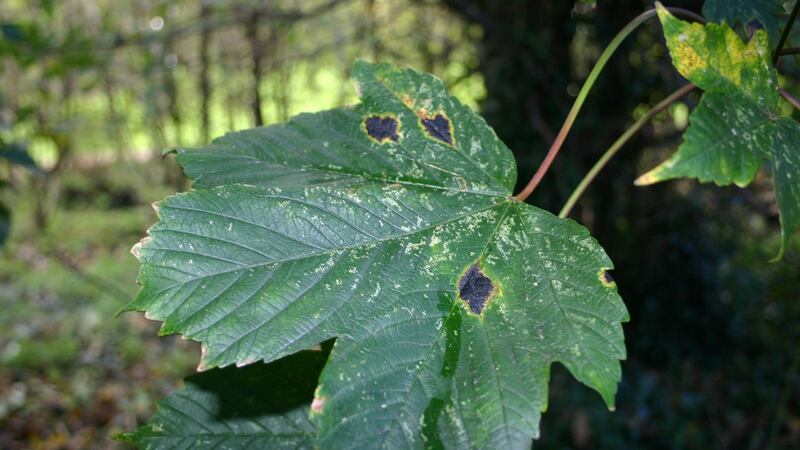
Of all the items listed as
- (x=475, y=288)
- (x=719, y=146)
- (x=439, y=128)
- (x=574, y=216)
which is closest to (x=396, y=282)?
(x=475, y=288)

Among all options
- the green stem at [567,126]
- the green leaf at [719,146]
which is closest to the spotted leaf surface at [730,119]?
the green leaf at [719,146]

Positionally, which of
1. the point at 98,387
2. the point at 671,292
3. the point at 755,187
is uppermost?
the point at 755,187

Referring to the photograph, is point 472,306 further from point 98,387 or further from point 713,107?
point 98,387

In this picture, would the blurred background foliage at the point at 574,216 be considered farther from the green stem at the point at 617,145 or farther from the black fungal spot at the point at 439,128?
the black fungal spot at the point at 439,128

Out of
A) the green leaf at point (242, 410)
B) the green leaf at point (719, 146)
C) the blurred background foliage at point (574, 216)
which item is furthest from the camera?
the blurred background foliage at point (574, 216)

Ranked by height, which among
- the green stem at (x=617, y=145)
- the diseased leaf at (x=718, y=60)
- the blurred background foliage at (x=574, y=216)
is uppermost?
the diseased leaf at (x=718, y=60)

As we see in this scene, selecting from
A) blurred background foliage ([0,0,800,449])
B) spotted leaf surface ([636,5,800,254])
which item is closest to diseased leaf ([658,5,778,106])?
spotted leaf surface ([636,5,800,254])

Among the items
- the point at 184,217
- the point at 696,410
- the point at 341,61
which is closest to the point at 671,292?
the point at 696,410
